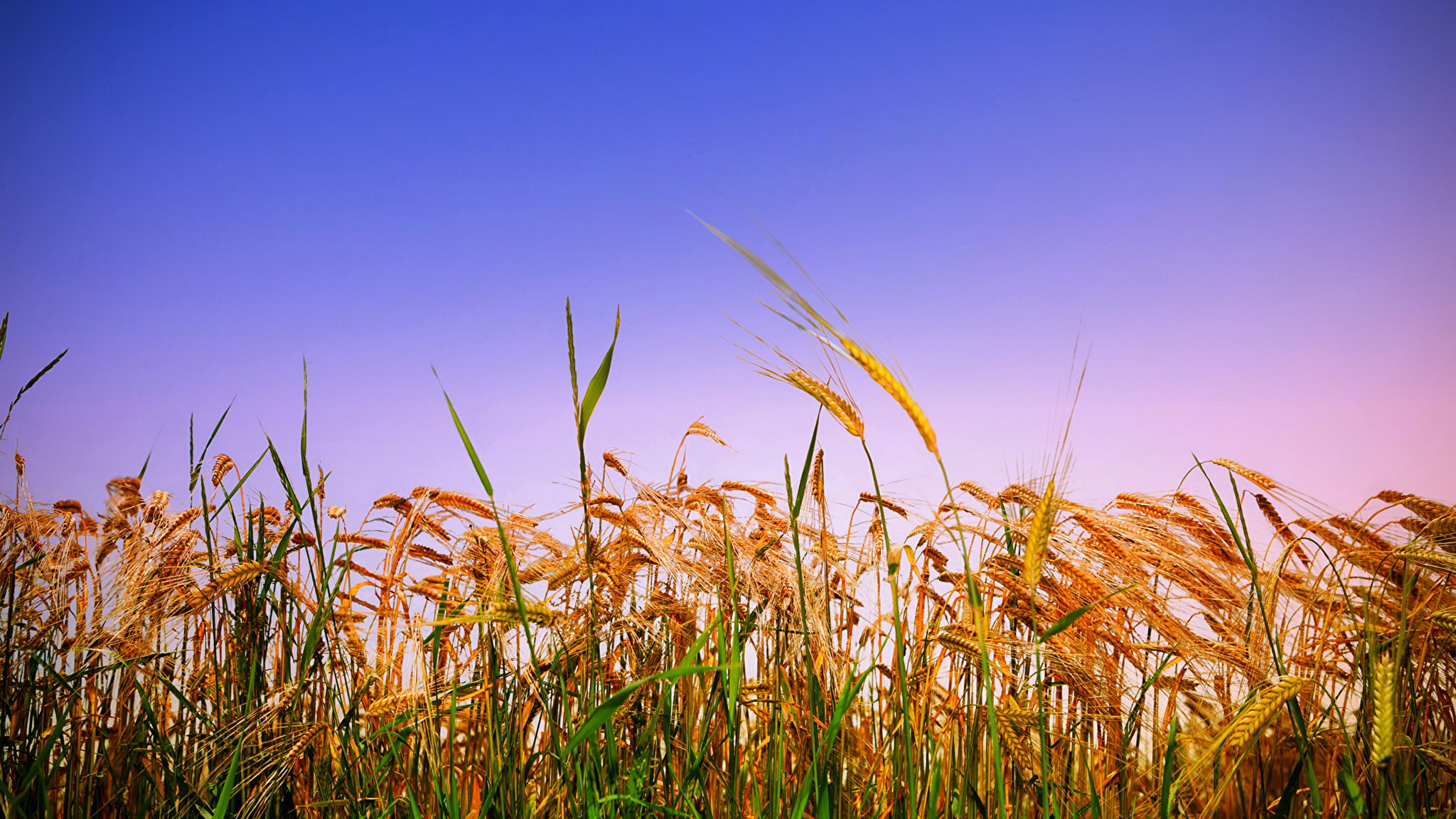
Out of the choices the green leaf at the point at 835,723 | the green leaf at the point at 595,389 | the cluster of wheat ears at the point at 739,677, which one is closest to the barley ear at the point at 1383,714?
the cluster of wheat ears at the point at 739,677

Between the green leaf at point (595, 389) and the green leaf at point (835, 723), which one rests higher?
the green leaf at point (595, 389)

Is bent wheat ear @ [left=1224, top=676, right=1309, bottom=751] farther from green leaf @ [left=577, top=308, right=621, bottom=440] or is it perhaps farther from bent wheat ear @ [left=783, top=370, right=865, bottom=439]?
green leaf @ [left=577, top=308, right=621, bottom=440]

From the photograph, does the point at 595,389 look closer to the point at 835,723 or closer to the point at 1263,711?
the point at 835,723

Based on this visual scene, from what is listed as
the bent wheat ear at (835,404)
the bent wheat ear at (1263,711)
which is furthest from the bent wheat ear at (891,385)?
the bent wheat ear at (1263,711)

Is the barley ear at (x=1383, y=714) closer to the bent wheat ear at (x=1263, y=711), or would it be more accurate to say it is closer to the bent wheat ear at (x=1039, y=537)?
the bent wheat ear at (x=1263, y=711)

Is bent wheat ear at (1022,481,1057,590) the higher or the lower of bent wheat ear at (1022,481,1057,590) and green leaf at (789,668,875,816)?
the higher

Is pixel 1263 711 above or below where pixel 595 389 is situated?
below

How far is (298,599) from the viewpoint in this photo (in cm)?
170

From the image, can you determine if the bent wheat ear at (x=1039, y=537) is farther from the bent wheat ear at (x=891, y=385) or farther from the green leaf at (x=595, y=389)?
the green leaf at (x=595, y=389)

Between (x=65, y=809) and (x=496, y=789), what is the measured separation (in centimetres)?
127

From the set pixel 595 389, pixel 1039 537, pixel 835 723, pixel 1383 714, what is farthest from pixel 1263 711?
pixel 595 389

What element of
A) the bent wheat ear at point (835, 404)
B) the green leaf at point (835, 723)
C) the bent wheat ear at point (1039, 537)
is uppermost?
the bent wheat ear at point (835, 404)

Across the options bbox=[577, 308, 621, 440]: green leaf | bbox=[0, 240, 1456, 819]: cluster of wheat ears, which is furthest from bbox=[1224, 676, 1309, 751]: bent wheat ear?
bbox=[577, 308, 621, 440]: green leaf

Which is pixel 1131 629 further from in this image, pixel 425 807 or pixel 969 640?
pixel 425 807
